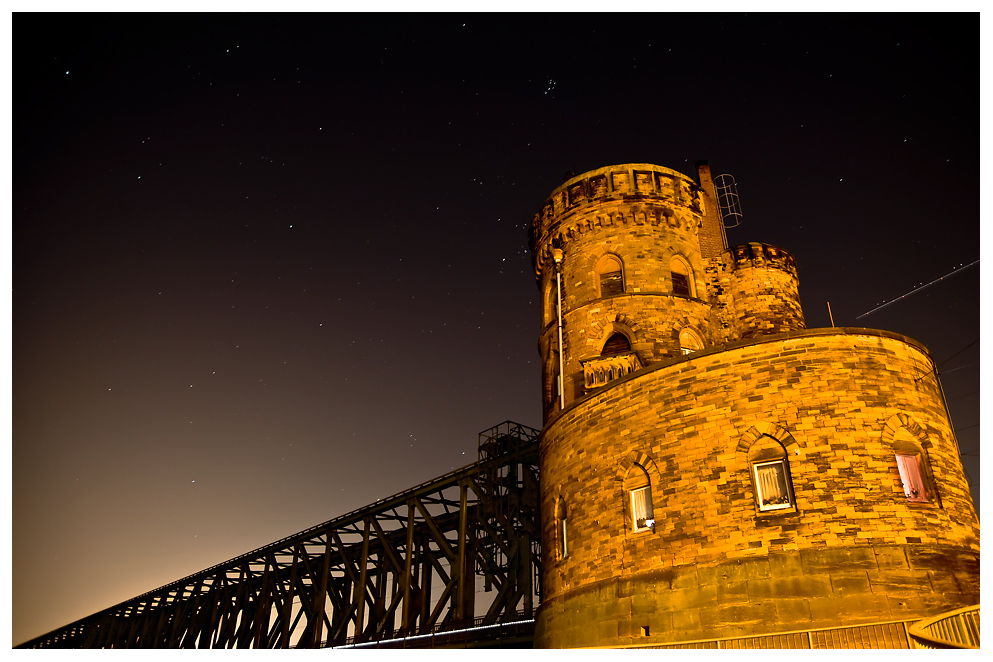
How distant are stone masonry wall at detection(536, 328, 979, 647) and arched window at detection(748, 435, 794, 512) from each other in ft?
0.56

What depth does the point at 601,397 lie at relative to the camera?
19.0 metres

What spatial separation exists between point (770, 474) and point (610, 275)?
10.4 meters

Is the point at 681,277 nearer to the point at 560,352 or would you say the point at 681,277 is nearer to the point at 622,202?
the point at 622,202

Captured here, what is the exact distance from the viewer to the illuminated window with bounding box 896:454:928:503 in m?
14.8

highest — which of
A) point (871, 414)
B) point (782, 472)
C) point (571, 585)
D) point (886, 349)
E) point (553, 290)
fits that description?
point (553, 290)

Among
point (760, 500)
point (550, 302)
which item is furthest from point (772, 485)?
point (550, 302)

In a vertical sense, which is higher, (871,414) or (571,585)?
(871,414)

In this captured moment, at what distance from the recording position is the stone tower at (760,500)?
45.6 feet

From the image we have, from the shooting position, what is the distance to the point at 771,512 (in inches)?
589

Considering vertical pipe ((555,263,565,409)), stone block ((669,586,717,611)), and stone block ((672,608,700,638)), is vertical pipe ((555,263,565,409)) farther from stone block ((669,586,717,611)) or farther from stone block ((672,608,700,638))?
stone block ((672,608,700,638))

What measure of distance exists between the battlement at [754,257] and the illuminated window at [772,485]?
40.9ft
